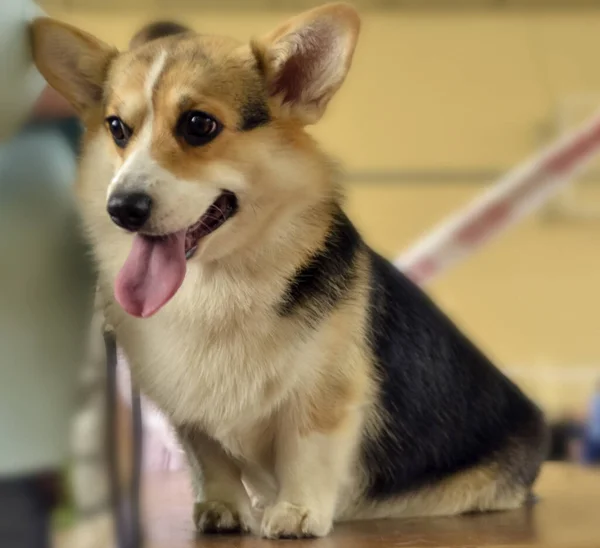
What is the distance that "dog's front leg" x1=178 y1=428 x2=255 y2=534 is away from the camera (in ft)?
→ 2.32

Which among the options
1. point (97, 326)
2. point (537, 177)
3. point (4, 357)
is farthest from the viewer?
point (537, 177)

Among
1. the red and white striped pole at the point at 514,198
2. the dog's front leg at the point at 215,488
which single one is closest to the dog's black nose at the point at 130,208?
the dog's front leg at the point at 215,488

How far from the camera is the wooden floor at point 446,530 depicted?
634 millimetres

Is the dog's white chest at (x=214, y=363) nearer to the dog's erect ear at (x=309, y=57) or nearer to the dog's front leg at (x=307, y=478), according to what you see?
the dog's front leg at (x=307, y=478)

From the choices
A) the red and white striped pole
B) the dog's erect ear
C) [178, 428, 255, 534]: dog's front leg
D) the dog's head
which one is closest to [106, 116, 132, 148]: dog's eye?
the dog's head

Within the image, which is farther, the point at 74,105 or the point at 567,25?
the point at 567,25

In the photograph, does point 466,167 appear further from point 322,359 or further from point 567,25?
point 322,359

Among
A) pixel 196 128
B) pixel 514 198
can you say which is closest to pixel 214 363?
pixel 196 128

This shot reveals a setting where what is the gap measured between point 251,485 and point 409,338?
7.7 inches

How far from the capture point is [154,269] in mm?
600

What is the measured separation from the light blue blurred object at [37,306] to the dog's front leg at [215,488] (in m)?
0.22

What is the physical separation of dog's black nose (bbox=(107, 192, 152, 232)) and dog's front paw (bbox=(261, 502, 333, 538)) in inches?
10.3

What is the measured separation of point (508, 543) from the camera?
626mm

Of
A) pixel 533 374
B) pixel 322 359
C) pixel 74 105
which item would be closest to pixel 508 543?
pixel 322 359
